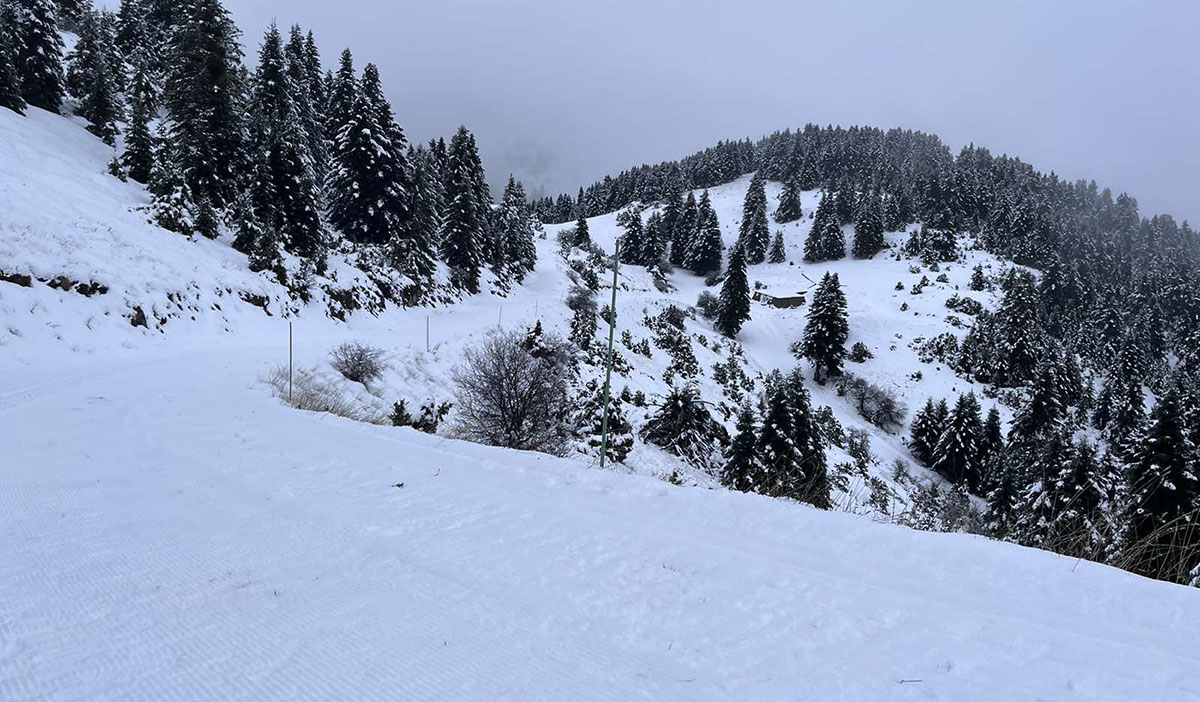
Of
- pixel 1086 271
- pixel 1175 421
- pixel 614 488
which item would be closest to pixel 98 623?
pixel 614 488

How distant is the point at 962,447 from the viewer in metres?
35.0

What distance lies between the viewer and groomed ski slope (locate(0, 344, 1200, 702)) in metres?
2.31

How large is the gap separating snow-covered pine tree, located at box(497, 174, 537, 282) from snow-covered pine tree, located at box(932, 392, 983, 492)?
35923 millimetres

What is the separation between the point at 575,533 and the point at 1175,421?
18386mm

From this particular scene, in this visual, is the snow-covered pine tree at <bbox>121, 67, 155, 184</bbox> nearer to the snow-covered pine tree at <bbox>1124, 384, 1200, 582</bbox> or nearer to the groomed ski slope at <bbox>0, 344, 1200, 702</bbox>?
the groomed ski slope at <bbox>0, 344, 1200, 702</bbox>

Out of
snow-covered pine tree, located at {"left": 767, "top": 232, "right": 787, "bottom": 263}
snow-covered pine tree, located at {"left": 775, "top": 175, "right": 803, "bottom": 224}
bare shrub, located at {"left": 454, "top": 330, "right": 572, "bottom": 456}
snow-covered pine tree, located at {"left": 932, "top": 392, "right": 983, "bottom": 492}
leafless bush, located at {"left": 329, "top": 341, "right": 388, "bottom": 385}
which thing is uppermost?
snow-covered pine tree, located at {"left": 775, "top": 175, "right": 803, "bottom": 224}

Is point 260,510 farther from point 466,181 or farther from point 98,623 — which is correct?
point 466,181

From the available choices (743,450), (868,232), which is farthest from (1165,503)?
(868,232)

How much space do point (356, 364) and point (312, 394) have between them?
168 inches

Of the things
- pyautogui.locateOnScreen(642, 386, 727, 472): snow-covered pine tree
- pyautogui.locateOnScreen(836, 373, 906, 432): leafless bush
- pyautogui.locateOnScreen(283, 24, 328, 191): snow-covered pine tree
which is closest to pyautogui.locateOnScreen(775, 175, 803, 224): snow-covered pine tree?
pyautogui.locateOnScreen(836, 373, 906, 432): leafless bush

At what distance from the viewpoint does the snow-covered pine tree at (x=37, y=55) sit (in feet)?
91.3

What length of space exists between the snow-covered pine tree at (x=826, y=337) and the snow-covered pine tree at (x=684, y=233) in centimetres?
3300

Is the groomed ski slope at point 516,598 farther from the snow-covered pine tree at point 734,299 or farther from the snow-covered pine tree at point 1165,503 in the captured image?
the snow-covered pine tree at point 734,299

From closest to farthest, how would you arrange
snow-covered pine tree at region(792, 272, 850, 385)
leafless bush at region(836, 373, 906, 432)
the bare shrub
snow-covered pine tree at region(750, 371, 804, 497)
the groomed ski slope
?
the groomed ski slope
the bare shrub
snow-covered pine tree at region(750, 371, 804, 497)
leafless bush at region(836, 373, 906, 432)
snow-covered pine tree at region(792, 272, 850, 385)
